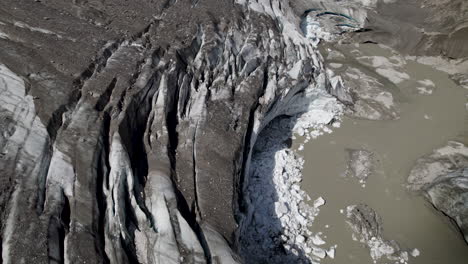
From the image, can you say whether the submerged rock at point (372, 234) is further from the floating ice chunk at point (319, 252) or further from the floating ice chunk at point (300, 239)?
the floating ice chunk at point (300, 239)

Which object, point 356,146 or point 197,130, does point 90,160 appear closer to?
point 197,130

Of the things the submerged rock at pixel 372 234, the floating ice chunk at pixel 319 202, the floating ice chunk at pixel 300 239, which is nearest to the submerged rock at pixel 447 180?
the submerged rock at pixel 372 234

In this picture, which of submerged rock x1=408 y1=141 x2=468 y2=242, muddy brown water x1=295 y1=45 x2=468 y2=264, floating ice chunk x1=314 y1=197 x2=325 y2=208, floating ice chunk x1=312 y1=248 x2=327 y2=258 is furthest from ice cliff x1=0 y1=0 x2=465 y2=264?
submerged rock x1=408 y1=141 x2=468 y2=242

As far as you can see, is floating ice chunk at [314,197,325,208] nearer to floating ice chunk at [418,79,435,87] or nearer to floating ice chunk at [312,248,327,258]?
floating ice chunk at [312,248,327,258]

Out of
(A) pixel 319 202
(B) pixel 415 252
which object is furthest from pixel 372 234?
(A) pixel 319 202

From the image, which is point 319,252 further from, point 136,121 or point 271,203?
point 136,121

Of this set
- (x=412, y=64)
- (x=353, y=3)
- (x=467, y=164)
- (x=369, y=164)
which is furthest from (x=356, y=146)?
(x=353, y=3)
